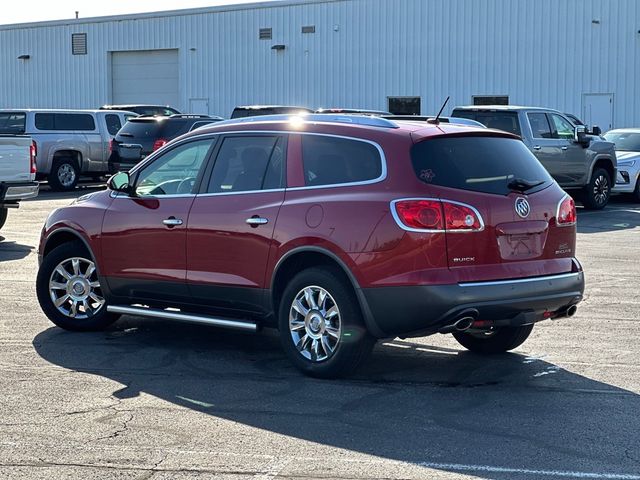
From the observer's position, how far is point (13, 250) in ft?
48.5

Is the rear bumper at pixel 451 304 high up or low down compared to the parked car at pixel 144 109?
down

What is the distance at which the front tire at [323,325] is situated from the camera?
725 centimetres

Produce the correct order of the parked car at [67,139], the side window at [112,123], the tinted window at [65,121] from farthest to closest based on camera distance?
the side window at [112,123]
the tinted window at [65,121]
the parked car at [67,139]

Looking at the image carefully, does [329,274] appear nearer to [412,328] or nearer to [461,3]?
[412,328]

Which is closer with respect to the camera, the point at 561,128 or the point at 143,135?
the point at 561,128

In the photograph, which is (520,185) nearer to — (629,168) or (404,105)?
(629,168)

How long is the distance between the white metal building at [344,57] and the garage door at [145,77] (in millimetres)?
52

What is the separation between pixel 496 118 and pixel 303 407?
14936 mm

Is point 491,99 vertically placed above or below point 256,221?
above

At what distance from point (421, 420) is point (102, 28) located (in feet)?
122

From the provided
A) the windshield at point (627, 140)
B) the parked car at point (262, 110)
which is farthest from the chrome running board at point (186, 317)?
the windshield at point (627, 140)

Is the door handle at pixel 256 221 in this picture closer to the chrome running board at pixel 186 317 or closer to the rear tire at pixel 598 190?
the chrome running board at pixel 186 317

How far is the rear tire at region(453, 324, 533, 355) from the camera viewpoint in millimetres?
8156

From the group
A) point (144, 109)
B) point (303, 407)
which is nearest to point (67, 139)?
point (144, 109)
